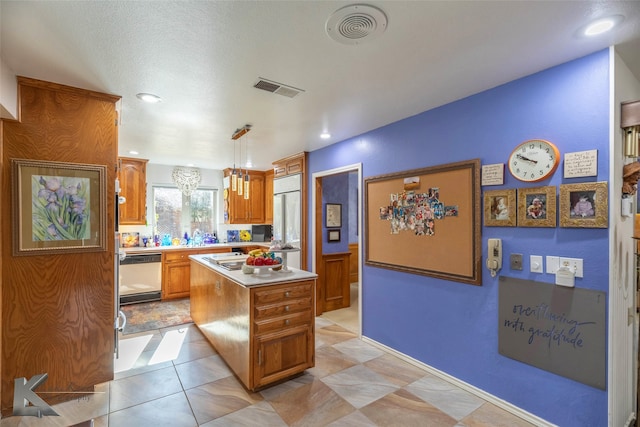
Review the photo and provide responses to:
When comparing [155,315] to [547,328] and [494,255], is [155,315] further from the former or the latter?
[547,328]

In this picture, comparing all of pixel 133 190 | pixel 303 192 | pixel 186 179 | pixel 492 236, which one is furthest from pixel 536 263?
pixel 133 190

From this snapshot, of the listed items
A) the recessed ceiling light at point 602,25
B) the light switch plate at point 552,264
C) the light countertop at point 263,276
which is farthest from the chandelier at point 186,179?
the recessed ceiling light at point 602,25

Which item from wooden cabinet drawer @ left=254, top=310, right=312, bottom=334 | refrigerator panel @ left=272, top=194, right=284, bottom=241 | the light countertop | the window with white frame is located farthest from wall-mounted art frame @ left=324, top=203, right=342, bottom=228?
the window with white frame

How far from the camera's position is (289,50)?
1839 mm

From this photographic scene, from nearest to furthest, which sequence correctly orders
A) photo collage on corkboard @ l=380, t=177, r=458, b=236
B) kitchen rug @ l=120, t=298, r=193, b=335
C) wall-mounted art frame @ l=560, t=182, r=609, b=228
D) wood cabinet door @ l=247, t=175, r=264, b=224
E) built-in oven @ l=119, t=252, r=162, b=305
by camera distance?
wall-mounted art frame @ l=560, t=182, r=609, b=228 < photo collage on corkboard @ l=380, t=177, r=458, b=236 < kitchen rug @ l=120, t=298, r=193, b=335 < built-in oven @ l=119, t=252, r=162, b=305 < wood cabinet door @ l=247, t=175, r=264, b=224

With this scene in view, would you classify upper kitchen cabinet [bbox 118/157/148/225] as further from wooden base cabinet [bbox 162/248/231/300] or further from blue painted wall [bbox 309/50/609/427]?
blue painted wall [bbox 309/50/609/427]

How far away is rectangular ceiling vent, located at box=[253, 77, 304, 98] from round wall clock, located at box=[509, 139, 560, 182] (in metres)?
1.74

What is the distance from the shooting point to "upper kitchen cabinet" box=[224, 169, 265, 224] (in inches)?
239

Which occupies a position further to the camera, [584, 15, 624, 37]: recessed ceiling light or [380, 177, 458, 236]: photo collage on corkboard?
[380, 177, 458, 236]: photo collage on corkboard

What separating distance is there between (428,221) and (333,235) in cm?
204

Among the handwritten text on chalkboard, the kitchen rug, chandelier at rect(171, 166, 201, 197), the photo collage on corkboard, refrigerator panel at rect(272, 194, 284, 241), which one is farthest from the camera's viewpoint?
chandelier at rect(171, 166, 201, 197)

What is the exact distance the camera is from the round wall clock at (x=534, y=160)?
79.8 inches

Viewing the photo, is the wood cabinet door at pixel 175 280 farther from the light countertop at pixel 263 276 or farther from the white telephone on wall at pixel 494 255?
the white telephone on wall at pixel 494 255

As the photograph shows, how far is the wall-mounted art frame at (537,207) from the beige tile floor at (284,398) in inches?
56.7
